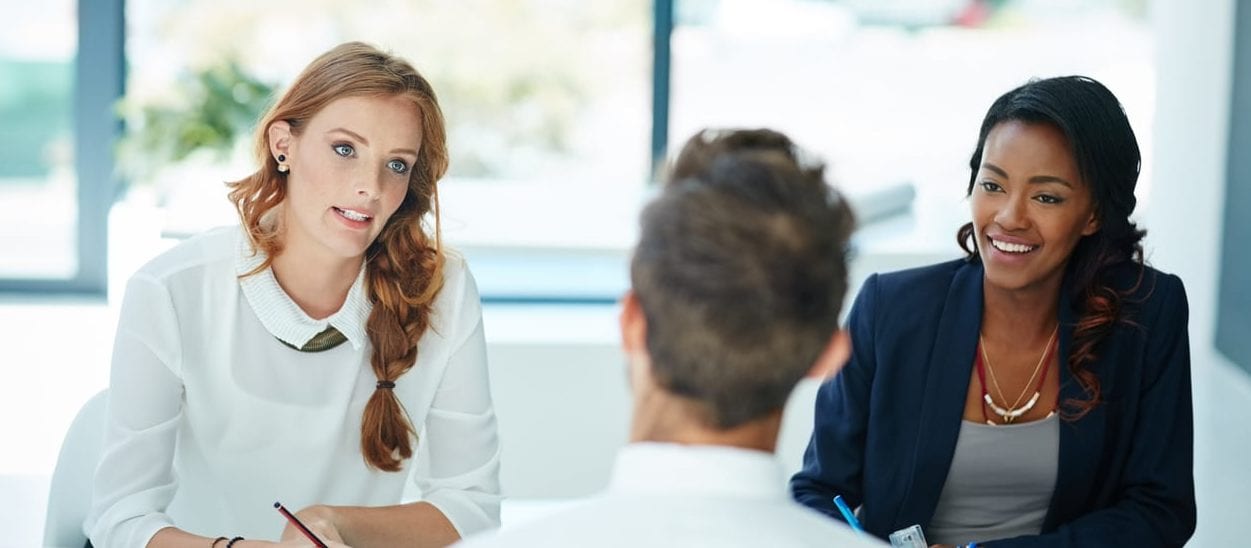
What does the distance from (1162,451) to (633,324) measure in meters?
1.11

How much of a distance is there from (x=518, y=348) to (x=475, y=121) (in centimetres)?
198

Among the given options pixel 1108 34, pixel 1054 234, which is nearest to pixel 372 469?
pixel 1054 234

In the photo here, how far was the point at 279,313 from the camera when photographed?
2004 millimetres

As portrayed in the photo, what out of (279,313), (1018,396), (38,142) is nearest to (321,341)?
(279,313)

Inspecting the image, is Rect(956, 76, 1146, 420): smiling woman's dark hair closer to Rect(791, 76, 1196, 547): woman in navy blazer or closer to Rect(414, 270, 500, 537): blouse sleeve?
Rect(791, 76, 1196, 547): woman in navy blazer

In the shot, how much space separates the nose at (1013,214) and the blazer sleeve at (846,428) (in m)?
0.20

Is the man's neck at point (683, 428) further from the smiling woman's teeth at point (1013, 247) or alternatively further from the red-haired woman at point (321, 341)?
the smiling woman's teeth at point (1013, 247)

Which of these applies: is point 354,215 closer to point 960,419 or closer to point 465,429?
point 465,429

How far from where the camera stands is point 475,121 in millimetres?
5223

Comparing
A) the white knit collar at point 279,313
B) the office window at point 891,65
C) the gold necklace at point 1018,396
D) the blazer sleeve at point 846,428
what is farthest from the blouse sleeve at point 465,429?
the office window at point 891,65

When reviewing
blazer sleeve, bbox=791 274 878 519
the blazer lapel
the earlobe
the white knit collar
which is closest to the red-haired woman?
the white knit collar

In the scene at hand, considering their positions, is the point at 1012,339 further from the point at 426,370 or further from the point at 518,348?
the point at 518,348

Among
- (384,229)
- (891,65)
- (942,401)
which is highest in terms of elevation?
(891,65)

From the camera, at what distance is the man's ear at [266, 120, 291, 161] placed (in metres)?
2.01
